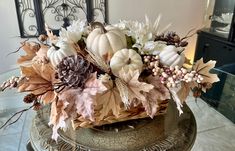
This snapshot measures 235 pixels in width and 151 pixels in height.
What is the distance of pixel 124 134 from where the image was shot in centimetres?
77

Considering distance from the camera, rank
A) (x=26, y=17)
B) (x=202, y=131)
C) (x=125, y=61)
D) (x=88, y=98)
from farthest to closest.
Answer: (x=26, y=17)
(x=202, y=131)
(x=125, y=61)
(x=88, y=98)

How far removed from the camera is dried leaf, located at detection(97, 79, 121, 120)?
0.65 m

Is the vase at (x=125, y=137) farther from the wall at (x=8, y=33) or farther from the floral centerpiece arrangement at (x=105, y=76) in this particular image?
the wall at (x=8, y=33)

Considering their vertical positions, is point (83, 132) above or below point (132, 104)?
below

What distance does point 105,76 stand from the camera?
0.66 m

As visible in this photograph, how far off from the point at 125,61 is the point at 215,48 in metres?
1.88

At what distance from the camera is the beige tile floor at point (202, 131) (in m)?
1.63

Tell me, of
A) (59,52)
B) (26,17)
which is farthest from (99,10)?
(59,52)

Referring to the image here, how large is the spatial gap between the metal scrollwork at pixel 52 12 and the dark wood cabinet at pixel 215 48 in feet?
3.49

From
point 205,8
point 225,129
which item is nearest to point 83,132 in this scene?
point 225,129

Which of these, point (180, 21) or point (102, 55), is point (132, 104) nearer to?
point (102, 55)

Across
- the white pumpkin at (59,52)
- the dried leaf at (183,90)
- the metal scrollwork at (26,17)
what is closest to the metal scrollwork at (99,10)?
the metal scrollwork at (26,17)

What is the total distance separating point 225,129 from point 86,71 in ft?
5.13

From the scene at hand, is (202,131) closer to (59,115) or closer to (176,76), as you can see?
(176,76)
